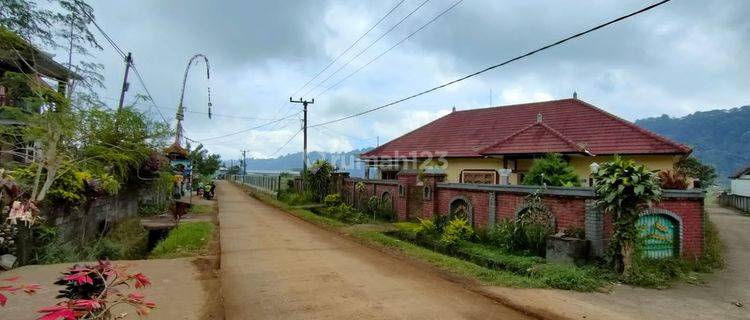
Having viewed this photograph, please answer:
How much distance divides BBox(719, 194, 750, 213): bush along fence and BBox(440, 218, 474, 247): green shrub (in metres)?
29.7

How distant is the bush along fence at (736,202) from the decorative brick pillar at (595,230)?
99.7 ft

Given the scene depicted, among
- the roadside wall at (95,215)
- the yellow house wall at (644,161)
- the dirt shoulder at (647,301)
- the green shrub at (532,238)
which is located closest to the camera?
the dirt shoulder at (647,301)

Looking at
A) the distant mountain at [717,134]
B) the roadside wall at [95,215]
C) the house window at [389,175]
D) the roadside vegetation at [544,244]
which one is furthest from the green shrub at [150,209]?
the distant mountain at [717,134]

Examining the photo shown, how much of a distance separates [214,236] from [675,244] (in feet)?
38.2

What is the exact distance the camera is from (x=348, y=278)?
762 centimetres

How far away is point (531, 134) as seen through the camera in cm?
1759

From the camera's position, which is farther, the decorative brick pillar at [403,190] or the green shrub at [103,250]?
the decorative brick pillar at [403,190]

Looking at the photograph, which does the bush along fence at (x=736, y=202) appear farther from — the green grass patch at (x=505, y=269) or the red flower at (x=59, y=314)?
the red flower at (x=59, y=314)

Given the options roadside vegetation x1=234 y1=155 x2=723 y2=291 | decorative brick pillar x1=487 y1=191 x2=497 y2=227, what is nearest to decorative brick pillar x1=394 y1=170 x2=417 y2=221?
roadside vegetation x1=234 y1=155 x2=723 y2=291

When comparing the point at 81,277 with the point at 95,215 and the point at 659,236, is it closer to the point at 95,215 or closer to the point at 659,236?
the point at 659,236

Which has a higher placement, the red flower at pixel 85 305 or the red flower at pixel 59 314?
the red flower at pixel 59 314

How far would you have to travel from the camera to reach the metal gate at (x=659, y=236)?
9000 mm

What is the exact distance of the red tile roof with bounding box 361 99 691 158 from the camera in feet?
53.3

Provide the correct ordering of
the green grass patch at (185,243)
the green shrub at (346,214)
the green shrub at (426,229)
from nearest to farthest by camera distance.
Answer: the green grass patch at (185,243), the green shrub at (426,229), the green shrub at (346,214)
